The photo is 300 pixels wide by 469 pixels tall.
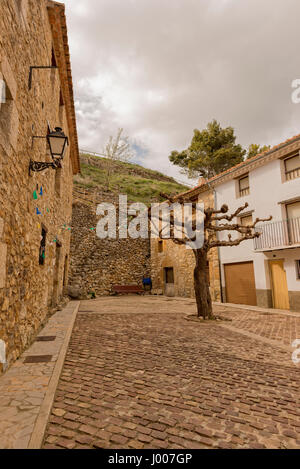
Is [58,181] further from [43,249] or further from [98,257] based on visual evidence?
[98,257]

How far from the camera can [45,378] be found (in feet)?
11.5

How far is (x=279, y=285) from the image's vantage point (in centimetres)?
1278

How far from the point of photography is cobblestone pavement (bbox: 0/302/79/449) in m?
2.23

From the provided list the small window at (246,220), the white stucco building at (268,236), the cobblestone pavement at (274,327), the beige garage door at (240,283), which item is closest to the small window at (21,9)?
the cobblestone pavement at (274,327)

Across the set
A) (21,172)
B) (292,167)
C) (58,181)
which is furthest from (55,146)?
(292,167)

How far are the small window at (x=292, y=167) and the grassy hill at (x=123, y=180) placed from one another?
1699cm

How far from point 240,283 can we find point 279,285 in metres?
2.25

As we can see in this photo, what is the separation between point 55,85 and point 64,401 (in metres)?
8.41

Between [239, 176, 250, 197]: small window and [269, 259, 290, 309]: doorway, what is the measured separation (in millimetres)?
4260

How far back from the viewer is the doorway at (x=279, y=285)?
12.5 m

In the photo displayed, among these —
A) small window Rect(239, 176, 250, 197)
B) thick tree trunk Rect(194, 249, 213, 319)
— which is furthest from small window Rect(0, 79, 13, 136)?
small window Rect(239, 176, 250, 197)

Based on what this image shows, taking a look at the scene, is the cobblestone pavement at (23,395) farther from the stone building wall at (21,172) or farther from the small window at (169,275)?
the small window at (169,275)
